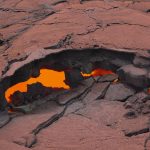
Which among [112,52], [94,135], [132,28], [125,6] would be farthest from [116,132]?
[125,6]

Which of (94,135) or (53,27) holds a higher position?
(53,27)

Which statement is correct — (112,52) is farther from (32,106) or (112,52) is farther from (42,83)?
(32,106)

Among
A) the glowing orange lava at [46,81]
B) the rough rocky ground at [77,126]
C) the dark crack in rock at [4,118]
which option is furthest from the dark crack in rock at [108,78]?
the dark crack in rock at [4,118]

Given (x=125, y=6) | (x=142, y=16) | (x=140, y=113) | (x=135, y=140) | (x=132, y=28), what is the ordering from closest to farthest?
1. (x=135, y=140)
2. (x=140, y=113)
3. (x=132, y=28)
4. (x=142, y=16)
5. (x=125, y=6)

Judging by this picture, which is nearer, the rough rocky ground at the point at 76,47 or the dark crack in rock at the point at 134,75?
the rough rocky ground at the point at 76,47

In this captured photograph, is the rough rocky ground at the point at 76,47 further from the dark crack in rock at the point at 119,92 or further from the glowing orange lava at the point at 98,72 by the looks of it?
the glowing orange lava at the point at 98,72

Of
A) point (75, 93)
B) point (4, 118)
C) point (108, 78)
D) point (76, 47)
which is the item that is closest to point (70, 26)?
point (76, 47)

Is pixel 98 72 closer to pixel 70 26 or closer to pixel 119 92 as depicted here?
pixel 119 92
